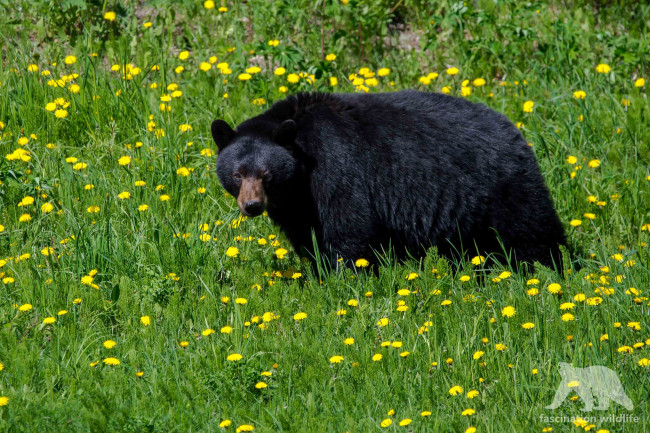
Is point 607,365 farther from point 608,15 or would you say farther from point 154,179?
point 608,15

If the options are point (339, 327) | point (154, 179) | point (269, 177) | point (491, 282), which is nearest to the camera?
point (339, 327)

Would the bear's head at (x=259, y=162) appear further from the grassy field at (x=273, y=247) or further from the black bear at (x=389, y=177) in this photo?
the grassy field at (x=273, y=247)

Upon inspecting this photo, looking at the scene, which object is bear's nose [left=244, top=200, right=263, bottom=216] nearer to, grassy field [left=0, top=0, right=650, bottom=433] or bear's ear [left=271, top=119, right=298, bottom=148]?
grassy field [left=0, top=0, right=650, bottom=433]

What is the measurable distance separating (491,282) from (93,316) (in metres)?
2.23

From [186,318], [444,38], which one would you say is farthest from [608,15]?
[186,318]

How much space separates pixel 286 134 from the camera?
16.5 ft

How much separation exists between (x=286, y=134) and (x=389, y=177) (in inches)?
27.6

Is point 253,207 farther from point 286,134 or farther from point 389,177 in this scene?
point 389,177

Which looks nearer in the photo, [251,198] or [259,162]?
[251,198]

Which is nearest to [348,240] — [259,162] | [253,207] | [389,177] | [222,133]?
[389,177]

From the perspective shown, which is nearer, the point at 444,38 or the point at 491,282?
the point at 491,282

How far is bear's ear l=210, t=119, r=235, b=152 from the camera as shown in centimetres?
513

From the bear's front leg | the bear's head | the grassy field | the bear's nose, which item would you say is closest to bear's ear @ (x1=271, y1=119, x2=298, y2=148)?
the bear's head

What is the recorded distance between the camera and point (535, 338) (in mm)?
3777
